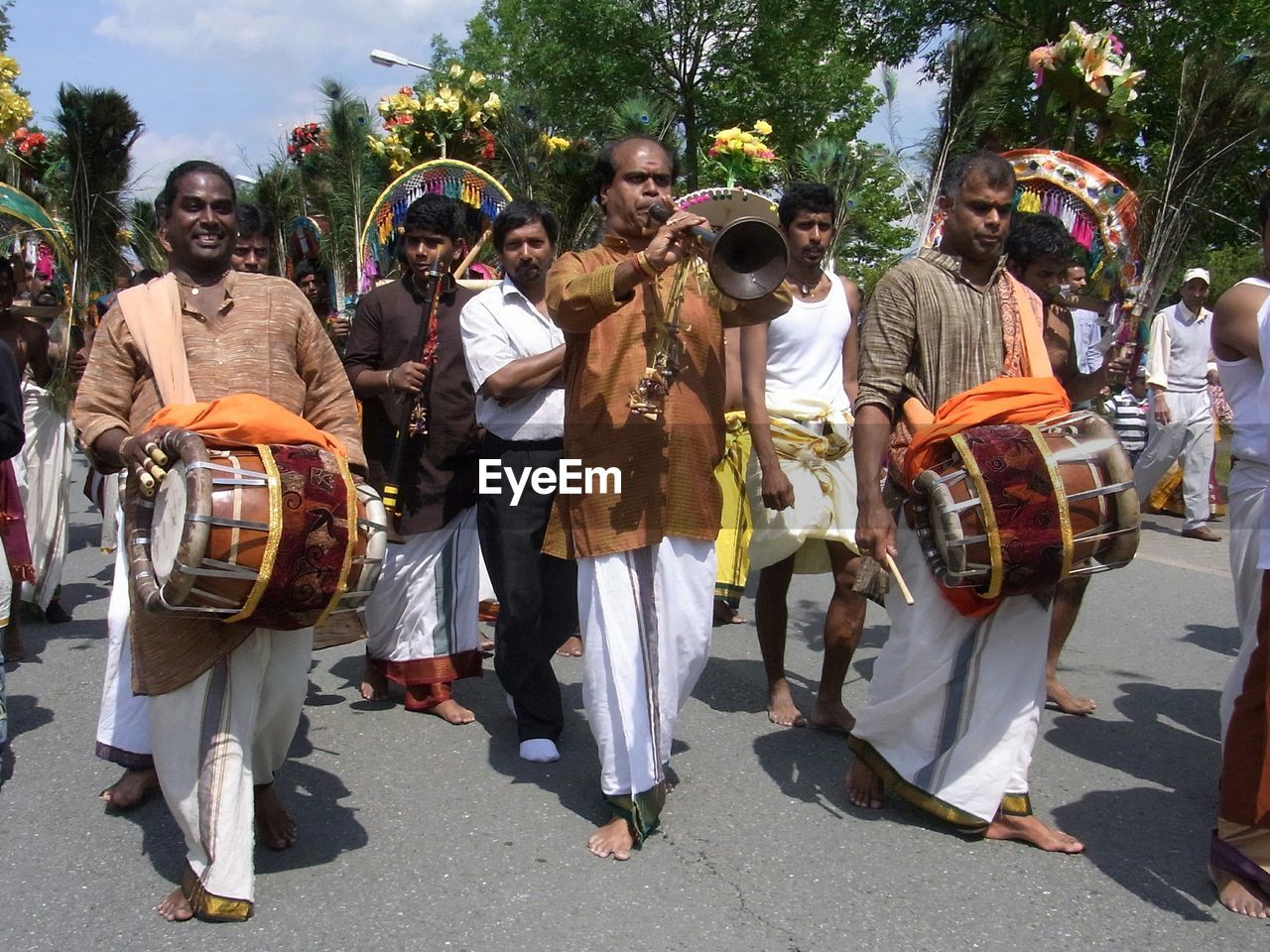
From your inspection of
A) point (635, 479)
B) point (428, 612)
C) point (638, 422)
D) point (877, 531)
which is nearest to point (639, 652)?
point (635, 479)

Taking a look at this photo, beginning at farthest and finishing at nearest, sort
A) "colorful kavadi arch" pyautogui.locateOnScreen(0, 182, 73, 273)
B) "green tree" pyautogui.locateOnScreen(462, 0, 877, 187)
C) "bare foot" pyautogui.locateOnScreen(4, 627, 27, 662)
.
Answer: "green tree" pyautogui.locateOnScreen(462, 0, 877, 187) → "colorful kavadi arch" pyautogui.locateOnScreen(0, 182, 73, 273) → "bare foot" pyautogui.locateOnScreen(4, 627, 27, 662)

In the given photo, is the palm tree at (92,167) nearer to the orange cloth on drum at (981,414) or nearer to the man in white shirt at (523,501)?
the man in white shirt at (523,501)

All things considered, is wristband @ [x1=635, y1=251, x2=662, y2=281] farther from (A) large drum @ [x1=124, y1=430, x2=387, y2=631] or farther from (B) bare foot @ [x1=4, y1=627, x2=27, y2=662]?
(B) bare foot @ [x1=4, y1=627, x2=27, y2=662]

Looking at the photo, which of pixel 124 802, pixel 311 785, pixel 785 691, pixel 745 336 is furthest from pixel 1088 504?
pixel 124 802

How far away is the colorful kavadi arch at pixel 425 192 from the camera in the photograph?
7.85 metres

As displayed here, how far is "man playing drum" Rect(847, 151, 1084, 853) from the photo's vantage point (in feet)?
11.5

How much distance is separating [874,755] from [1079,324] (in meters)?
3.22

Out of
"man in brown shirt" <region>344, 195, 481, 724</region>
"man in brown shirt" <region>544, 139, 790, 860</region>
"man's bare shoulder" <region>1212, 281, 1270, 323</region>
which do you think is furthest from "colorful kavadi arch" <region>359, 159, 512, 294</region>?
"man's bare shoulder" <region>1212, 281, 1270, 323</region>

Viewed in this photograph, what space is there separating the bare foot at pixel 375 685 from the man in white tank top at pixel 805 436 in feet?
5.11

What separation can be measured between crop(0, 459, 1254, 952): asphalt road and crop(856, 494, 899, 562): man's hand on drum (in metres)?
0.85

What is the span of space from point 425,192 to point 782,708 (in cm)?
461

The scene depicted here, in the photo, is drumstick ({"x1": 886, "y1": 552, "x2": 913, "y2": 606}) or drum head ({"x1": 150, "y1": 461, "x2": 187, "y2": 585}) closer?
drum head ({"x1": 150, "y1": 461, "x2": 187, "y2": 585})

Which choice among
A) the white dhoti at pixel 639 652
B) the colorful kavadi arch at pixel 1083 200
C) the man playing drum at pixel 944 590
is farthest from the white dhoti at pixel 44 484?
the colorful kavadi arch at pixel 1083 200

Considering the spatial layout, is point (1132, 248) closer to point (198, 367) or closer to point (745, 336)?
point (745, 336)
